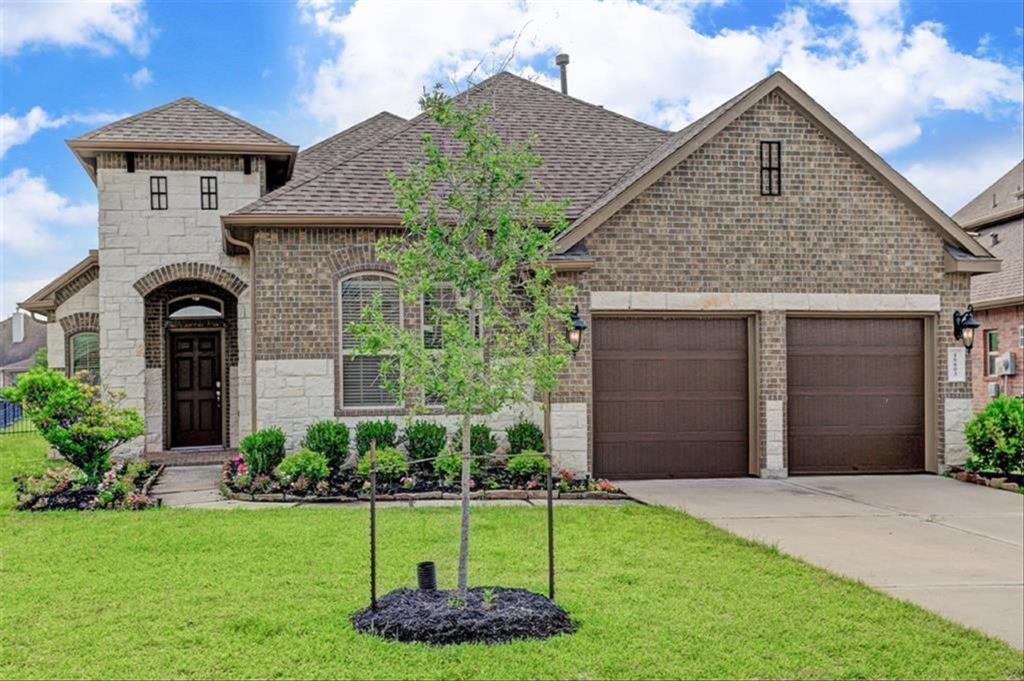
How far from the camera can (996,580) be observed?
7.10m

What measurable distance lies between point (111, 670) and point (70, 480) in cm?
714

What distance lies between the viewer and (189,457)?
1511 centimetres

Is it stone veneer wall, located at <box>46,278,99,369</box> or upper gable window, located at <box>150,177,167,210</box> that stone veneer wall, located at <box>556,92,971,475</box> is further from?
stone veneer wall, located at <box>46,278,99,369</box>

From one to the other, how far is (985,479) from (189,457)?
12.6 metres

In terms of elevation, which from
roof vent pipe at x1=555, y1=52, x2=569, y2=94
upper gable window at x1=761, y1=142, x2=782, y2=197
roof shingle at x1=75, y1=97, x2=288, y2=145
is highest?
roof vent pipe at x1=555, y1=52, x2=569, y2=94

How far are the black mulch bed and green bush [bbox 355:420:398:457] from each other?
624cm

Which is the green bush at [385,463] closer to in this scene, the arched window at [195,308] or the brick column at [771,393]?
the brick column at [771,393]

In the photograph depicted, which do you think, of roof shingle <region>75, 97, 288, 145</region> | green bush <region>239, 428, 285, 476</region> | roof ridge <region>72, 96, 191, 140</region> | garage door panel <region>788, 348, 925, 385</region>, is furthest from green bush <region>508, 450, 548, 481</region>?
roof ridge <region>72, 96, 191, 140</region>

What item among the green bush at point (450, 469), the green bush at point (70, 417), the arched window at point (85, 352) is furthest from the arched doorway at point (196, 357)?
the green bush at point (450, 469)

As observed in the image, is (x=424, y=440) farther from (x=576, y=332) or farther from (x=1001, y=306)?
(x=1001, y=306)

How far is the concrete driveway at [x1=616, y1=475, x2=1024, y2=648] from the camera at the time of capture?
6711mm

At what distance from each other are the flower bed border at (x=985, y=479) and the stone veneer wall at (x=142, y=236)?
11.4 m

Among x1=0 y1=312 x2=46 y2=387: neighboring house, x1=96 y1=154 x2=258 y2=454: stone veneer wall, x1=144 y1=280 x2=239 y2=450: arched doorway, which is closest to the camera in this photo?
x1=96 y1=154 x2=258 y2=454: stone veneer wall

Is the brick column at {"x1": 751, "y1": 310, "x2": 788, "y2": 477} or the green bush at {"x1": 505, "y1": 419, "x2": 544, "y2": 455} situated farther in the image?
the brick column at {"x1": 751, "y1": 310, "x2": 788, "y2": 477}
